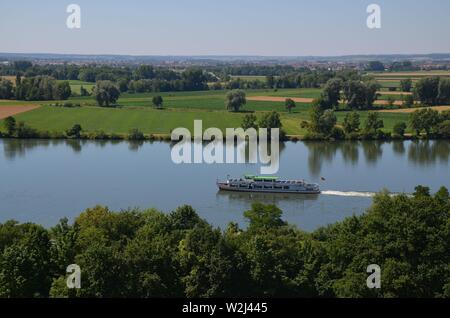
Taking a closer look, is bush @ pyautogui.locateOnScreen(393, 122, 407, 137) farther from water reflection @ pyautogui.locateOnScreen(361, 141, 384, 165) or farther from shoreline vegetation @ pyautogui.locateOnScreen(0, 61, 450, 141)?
water reflection @ pyautogui.locateOnScreen(361, 141, 384, 165)

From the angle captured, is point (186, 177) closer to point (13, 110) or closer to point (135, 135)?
point (135, 135)

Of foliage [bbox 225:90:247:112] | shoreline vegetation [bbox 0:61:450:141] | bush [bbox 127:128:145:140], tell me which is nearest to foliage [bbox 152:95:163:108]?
shoreline vegetation [bbox 0:61:450:141]

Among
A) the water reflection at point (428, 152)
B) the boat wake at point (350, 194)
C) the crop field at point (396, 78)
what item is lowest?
the boat wake at point (350, 194)

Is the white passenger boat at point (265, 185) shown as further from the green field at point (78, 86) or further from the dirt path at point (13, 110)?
the green field at point (78, 86)

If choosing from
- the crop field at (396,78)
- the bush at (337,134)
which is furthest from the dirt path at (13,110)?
the crop field at (396,78)

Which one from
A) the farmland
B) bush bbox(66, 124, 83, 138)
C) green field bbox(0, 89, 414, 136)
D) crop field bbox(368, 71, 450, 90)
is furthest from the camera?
crop field bbox(368, 71, 450, 90)

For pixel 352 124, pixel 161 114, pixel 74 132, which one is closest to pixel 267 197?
pixel 352 124
